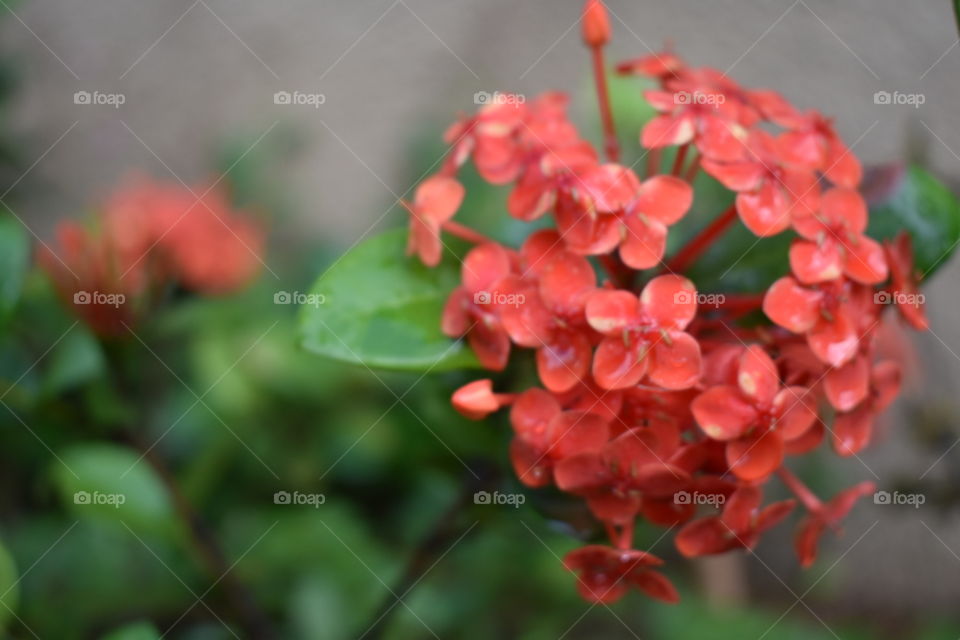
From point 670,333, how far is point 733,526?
14 centimetres

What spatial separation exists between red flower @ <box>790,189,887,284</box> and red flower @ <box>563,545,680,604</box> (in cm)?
22

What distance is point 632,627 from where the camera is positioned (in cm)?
110

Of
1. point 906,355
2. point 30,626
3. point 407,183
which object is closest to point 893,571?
point 906,355

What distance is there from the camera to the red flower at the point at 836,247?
23.9 inches

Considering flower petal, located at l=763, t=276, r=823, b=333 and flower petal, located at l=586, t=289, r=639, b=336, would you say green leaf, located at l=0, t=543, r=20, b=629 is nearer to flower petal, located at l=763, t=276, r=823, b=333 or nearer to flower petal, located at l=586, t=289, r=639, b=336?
flower petal, located at l=586, t=289, r=639, b=336

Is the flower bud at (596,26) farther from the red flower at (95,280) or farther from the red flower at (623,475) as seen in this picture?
the red flower at (95,280)

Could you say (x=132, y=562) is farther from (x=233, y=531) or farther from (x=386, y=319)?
(x=386, y=319)

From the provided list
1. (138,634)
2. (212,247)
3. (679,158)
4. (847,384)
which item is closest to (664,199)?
(679,158)

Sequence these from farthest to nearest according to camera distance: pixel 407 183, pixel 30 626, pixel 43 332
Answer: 1. pixel 407 183
2. pixel 30 626
3. pixel 43 332

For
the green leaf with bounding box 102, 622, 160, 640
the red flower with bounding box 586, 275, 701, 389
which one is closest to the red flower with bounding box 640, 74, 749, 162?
the red flower with bounding box 586, 275, 701, 389

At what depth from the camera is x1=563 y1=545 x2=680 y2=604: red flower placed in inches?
24.1

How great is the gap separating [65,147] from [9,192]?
30 centimetres

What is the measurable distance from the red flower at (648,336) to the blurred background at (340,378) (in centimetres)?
14

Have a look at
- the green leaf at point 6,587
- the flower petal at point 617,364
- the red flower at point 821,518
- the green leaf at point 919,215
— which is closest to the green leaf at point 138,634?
the green leaf at point 6,587
